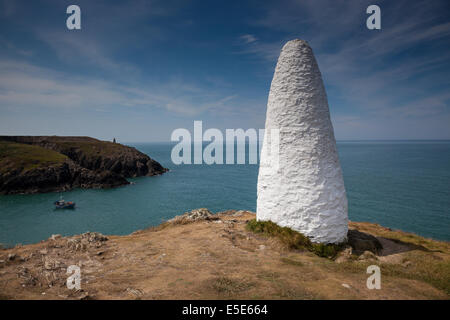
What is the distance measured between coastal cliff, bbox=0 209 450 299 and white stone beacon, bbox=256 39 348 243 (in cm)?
101

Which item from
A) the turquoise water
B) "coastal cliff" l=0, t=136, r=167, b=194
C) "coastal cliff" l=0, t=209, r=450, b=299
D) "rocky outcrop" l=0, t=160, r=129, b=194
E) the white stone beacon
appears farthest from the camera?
"coastal cliff" l=0, t=136, r=167, b=194

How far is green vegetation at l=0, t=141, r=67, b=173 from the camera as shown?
2197 inches

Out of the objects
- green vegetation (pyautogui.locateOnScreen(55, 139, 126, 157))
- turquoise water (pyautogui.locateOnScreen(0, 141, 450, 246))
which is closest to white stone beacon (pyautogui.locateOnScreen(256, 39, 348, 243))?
turquoise water (pyautogui.locateOnScreen(0, 141, 450, 246))

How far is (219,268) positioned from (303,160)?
643 centimetres

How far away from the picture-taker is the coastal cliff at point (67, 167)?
54.7 m

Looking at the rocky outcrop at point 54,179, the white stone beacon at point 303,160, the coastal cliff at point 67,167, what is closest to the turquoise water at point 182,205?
the rocky outcrop at point 54,179

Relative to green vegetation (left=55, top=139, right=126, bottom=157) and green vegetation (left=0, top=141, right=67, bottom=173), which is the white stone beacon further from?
green vegetation (left=55, top=139, right=126, bottom=157)

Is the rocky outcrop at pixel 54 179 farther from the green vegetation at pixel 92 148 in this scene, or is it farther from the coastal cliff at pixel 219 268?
the coastal cliff at pixel 219 268

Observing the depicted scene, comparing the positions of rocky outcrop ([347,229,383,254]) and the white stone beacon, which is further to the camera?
rocky outcrop ([347,229,383,254])

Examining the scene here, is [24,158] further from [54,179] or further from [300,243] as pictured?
[300,243]

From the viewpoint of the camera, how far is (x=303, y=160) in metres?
10.9
